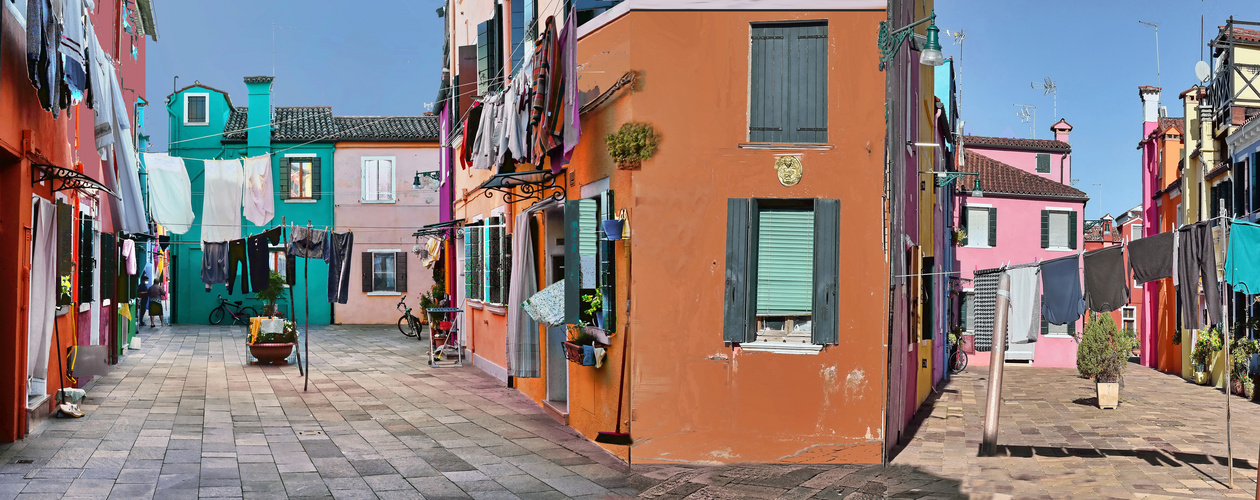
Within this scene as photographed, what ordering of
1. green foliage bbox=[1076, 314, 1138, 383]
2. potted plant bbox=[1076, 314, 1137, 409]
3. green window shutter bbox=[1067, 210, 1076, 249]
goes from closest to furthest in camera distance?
potted plant bbox=[1076, 314, 1137, 409], green foliage bbox=[1076, 314, 1138, 383], green window shutter bbox=[1067, 210, 1076, 249]

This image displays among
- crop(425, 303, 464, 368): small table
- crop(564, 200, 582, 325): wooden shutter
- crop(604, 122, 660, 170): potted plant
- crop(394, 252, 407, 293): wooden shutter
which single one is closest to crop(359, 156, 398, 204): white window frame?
crop(394, 252, 407, 293): wooden shutter

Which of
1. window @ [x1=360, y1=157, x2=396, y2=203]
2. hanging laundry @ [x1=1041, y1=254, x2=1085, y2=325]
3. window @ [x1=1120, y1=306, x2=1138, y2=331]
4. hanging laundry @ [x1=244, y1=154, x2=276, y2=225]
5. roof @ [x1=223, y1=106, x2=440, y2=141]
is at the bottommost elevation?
window @ [x1=1120, y1=306, x2=1138, y2=331]

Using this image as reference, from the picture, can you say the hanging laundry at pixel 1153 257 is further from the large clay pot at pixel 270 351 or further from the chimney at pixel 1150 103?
the chimney at pixel 1150 103

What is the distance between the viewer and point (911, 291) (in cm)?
1290

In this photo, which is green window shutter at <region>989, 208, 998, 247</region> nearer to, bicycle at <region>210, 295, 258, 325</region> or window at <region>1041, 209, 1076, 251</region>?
window at <region>1041, 209, 1076, 251</region>

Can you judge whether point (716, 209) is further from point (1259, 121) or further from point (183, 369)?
point (1259, 121)

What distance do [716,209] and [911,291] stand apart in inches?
170

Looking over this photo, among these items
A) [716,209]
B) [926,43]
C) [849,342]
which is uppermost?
[926,43]

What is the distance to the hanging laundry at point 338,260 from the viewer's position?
1992cm

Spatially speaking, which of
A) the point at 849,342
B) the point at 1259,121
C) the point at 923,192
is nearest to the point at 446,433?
the point at 849,342

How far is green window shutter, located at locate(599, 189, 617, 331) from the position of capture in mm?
9984

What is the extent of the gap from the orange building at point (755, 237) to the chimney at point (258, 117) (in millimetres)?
25286

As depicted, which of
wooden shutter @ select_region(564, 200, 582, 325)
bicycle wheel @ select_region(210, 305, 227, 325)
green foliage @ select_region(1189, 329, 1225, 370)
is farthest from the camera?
bicycle wheel @ select_region(210, 305, 227, 325)

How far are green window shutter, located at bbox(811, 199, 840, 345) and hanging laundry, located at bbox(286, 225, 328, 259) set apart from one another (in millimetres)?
12334
